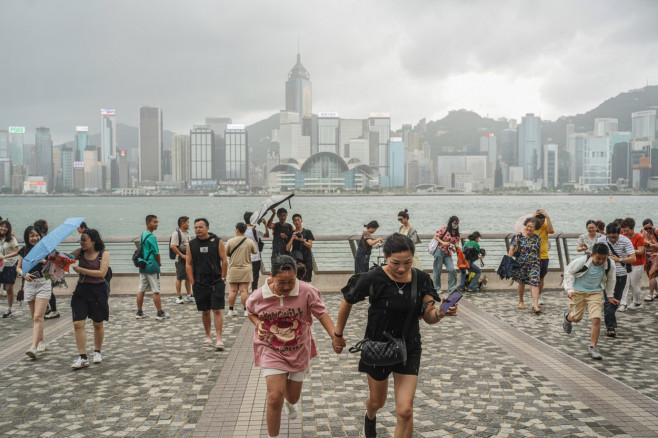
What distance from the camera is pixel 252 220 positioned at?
892 centimetres

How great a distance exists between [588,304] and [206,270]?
470cm

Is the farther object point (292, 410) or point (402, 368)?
point (292, 410)

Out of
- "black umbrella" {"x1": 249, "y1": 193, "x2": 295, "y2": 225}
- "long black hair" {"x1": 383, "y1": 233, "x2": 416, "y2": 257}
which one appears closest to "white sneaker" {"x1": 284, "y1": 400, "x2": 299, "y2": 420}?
"long black hair" {"x1": 383, "y1": 233, "x2": 416, "y2": 257}

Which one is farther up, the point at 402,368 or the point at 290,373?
the point at 402,368

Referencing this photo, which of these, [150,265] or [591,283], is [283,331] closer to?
[591,283]

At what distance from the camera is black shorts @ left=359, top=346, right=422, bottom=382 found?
3.62 meters

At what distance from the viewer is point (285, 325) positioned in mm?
3846

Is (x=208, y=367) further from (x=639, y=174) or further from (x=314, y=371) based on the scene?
(x=639, y=174)

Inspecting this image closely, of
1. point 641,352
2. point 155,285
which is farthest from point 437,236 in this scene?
point 155,285

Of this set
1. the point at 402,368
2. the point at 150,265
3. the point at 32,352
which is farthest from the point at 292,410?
the point at 150,265

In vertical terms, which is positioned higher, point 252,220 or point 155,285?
point 252,220

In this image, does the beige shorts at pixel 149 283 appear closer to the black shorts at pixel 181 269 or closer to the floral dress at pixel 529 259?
the black shorts at pixel 181 269

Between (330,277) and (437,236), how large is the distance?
2.53m

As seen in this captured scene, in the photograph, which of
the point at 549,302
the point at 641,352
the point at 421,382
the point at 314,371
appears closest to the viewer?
the point at 421,382
